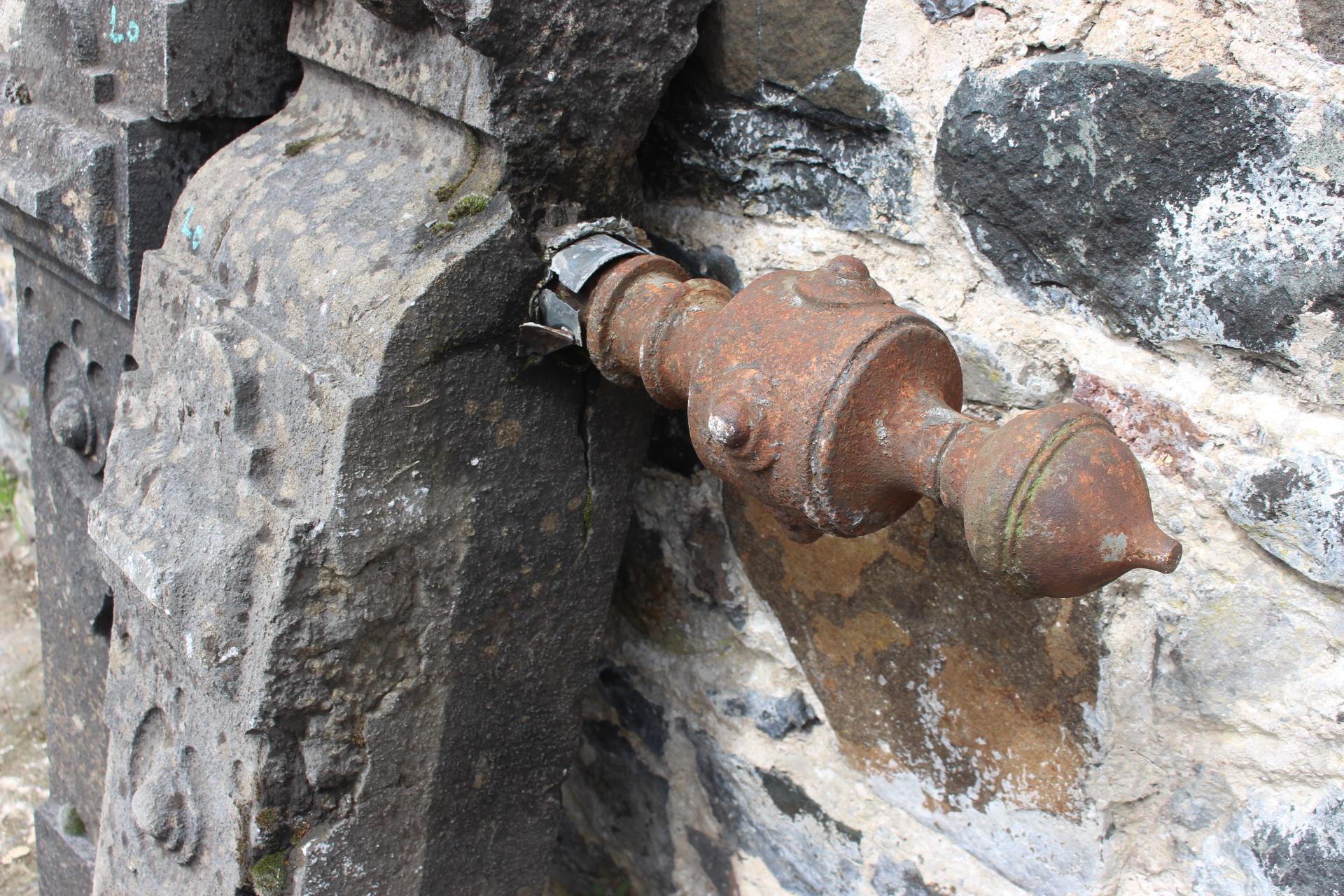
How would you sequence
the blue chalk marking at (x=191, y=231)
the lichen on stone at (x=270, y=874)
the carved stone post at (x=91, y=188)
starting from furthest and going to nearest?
the carved stone post at (x=91, y=188), the blue chalk marking at (x=191, y=231), the lichen on stone at (x=270, y=874)

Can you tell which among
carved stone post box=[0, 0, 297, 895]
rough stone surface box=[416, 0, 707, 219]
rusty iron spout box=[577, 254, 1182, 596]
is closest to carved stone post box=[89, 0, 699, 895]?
Result: rough stone surface box=[416, 0, 707, 219]

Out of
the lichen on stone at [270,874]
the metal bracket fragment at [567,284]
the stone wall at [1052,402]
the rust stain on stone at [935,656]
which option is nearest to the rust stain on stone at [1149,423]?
the stone wall at [1052,402]

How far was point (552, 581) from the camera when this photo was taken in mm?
1370

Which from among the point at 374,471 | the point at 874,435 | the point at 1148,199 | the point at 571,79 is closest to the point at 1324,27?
the point at 1148,199

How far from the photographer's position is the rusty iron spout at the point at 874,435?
2.58 ft

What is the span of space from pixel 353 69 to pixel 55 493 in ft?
3.69

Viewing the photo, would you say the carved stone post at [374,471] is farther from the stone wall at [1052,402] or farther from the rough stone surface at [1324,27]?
the rough stone surface at [1324,27]

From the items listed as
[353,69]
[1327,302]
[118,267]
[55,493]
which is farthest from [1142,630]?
[55,493]

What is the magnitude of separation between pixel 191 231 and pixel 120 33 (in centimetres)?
38

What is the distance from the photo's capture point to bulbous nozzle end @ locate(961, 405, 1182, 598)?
2.56ft

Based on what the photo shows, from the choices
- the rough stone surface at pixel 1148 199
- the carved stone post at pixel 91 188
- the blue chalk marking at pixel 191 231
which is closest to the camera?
the rough stone surface at pixel 1148 199

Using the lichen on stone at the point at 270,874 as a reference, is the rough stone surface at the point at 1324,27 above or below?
above

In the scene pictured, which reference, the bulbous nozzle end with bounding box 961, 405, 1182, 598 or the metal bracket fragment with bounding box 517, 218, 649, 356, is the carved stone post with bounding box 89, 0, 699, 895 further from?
the bulbous nozzle end with bounding box 961, 405, 1182, 598

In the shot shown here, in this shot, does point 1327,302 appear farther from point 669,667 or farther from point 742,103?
point 669,667
